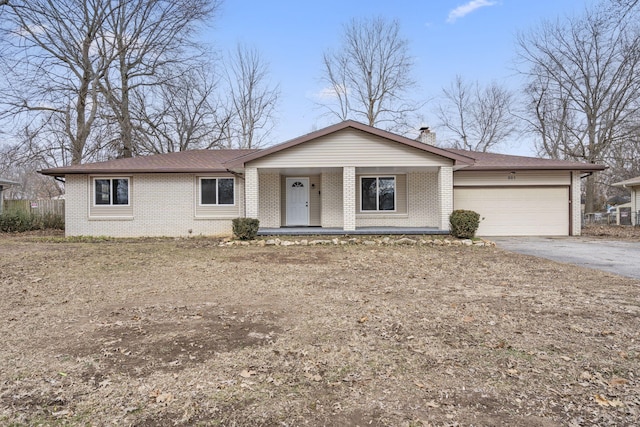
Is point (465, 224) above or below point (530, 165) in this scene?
below

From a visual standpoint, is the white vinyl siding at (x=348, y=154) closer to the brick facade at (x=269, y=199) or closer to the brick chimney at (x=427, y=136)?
the brick facade at (x=269, y=199)

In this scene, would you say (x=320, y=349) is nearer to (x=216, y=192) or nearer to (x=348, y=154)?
(x=348, y=154)

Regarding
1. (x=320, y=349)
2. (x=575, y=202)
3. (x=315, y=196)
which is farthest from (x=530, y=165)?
(x=320, y=349)

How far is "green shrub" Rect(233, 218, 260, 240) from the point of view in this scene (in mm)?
12289

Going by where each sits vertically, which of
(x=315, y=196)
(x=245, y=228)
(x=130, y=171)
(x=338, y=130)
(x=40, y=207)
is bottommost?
(x=245, y=228)

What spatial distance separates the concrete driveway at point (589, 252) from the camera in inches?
313

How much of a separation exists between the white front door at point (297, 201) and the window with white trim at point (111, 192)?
20.6 ft

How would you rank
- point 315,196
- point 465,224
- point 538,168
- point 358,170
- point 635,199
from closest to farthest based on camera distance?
point 465,224 < point 358,170 < point 538,168 < point 315,196 < point 635,199

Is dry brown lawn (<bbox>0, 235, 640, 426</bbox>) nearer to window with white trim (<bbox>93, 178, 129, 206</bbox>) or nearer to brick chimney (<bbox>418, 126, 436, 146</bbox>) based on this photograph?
window with white trim (<bbox>93, 178, 129, 206</bbox>)

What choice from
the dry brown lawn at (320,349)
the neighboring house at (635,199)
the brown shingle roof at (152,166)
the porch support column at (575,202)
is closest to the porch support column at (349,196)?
the brown shingle roof at (152,166)

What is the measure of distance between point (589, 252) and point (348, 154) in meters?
7.55

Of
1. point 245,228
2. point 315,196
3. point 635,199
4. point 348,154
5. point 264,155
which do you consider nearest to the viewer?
point 245,228

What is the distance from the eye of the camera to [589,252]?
10125mm

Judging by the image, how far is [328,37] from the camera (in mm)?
28266
